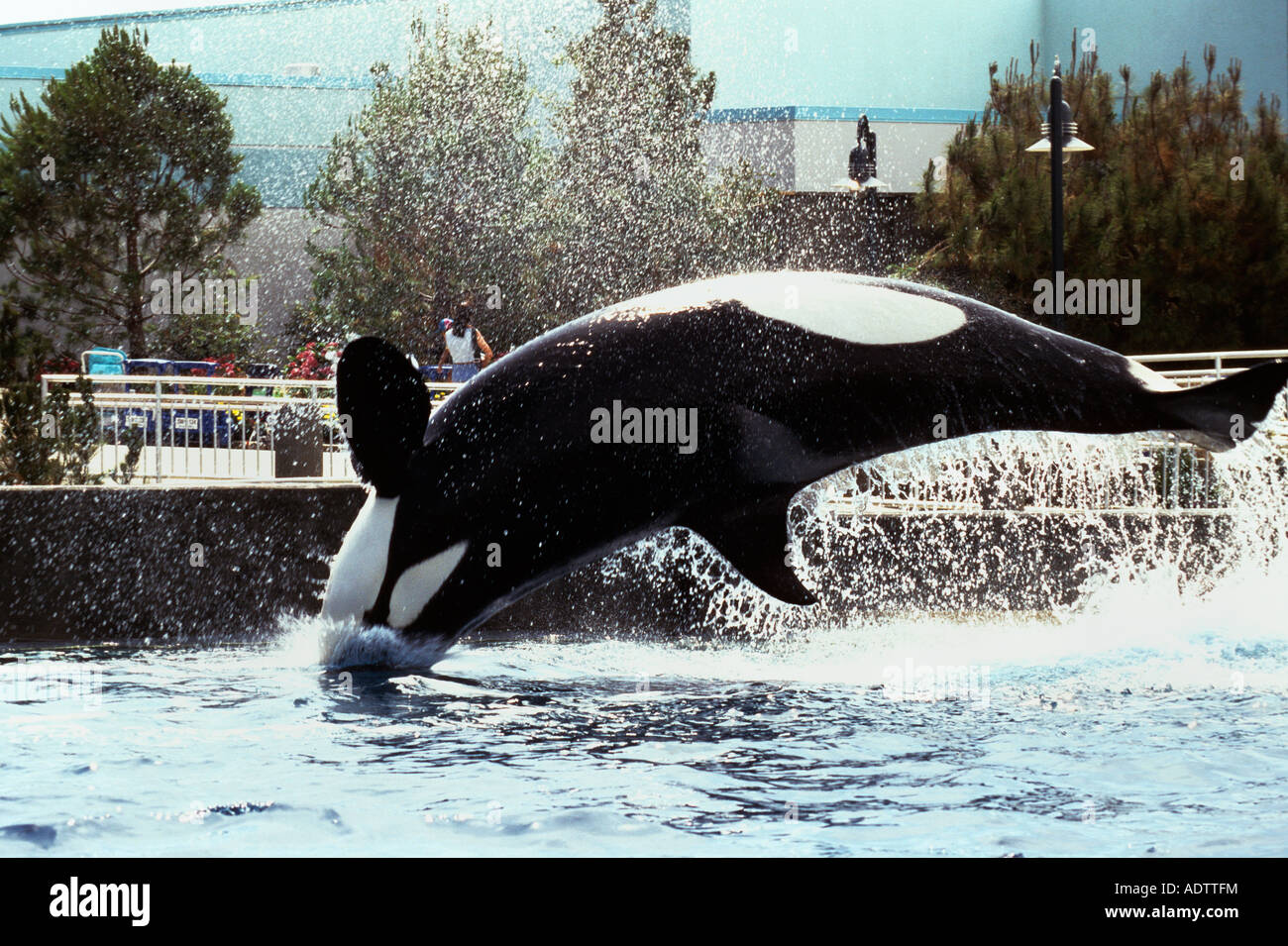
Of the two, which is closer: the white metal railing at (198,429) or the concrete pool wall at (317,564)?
the concrete pool wall at (317,564)

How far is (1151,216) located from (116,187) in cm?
2362

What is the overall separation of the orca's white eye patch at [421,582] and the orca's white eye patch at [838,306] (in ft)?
5.21

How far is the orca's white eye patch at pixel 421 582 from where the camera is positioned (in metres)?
7.94

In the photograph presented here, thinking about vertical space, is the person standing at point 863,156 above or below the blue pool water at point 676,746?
above

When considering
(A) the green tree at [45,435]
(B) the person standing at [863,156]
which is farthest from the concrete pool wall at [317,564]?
(B) the person standing at [863,156]

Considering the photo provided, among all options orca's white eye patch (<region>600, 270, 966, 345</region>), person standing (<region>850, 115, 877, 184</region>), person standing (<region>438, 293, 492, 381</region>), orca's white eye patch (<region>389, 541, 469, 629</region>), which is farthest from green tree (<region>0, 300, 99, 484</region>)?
person standing (<region>850, 115, 877, 184</region>)

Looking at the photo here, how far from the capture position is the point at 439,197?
3672 cm

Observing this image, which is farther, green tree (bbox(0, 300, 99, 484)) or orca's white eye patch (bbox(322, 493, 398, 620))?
green tree (bbox(0, 300, 99, 484))

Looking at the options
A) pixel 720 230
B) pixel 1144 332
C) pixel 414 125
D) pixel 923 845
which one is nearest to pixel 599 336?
pixel 923 845

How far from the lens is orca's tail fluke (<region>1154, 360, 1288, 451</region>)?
7.16 metres

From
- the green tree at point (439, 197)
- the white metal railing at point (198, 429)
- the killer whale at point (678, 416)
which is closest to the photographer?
the killer whale at point (678, 416)

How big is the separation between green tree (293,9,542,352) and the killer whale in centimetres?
2736

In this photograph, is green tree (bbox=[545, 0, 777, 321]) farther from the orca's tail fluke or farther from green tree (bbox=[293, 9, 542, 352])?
the orca's tail fluke

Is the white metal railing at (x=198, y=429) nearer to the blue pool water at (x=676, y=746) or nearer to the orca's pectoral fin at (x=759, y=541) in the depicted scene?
the blue pool water at (x=676, y=746)
